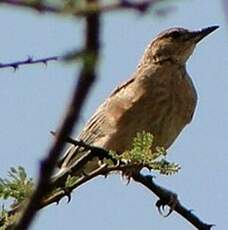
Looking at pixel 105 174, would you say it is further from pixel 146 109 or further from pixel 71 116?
pixel 146 109

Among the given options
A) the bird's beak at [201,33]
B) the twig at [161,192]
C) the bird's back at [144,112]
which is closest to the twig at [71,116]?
the twig at [161,192]

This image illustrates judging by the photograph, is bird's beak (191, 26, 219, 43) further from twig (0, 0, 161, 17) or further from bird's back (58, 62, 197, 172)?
twig (0, 0, 161, 17)

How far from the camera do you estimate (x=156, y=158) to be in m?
3.75

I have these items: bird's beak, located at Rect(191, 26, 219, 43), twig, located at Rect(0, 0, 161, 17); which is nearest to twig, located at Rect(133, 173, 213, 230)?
twig, located at Rect(0, 0, 161, 17)

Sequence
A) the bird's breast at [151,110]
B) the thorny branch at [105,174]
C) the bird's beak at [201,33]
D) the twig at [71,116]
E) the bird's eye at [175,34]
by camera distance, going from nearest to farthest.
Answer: the twig at [71,116] < the thorny branch at [105,174] < the bird's breast at [151,110] < the bird's beak at [201,33] < the bird's eye at [175,34]

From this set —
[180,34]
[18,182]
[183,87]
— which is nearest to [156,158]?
[18,182]

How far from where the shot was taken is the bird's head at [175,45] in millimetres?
8688

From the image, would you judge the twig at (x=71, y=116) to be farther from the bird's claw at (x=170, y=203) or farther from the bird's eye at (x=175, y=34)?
the bird's eye at (x=175, y=34)

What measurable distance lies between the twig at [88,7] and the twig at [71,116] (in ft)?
0.04

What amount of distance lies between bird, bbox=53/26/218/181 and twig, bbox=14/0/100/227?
18.6 feet

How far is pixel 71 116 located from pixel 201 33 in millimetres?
7728

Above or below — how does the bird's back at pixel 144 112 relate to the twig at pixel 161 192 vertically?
below

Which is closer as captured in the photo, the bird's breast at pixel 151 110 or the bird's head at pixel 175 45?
the bird's breast at pixel 151 110

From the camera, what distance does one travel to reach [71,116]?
973 millimetres
